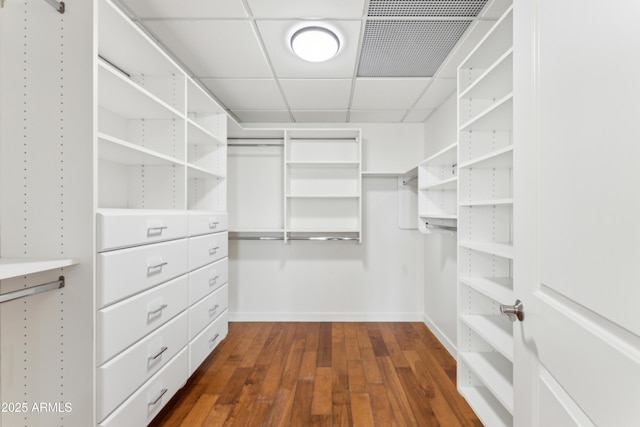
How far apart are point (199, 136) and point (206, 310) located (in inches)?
51.0

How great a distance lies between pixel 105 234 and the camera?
1164 mm

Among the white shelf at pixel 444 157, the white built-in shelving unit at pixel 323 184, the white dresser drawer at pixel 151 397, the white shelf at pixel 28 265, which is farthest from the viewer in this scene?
Result: the white built-in shelving unit at pixel 323 184

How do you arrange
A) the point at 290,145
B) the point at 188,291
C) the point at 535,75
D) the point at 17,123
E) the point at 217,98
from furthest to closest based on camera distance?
1. the point at 290,145
2. the point at 217,98
3. the point at 188,291
4. the point at 17,123
5. the point at 535,75

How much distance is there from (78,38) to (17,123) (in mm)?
398

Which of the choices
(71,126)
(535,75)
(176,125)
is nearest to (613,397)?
(535,75)

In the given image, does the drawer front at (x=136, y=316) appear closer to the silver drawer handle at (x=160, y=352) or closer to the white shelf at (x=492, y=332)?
the silver drawer handle at (x=160, y=352)

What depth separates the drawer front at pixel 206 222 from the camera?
1.89m

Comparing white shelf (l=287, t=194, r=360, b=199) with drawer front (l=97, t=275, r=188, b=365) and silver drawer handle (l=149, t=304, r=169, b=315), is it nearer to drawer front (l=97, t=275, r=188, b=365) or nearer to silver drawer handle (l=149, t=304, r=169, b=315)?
drawer front (l=97, t=275, r=188, b=365)

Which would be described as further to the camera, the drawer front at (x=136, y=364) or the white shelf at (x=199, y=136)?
the white shelf at (x=199, y=136)

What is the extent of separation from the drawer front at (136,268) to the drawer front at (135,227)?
3 centimetres

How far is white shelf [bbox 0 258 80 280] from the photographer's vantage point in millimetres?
A: 894

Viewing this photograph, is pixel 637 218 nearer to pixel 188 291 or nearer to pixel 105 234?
pixel 105 234

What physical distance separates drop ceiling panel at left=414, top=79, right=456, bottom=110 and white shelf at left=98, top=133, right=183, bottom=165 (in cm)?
200

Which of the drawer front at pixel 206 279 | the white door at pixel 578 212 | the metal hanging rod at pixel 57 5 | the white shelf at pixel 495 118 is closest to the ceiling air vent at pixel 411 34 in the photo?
the white shelf at pixel 495 118
